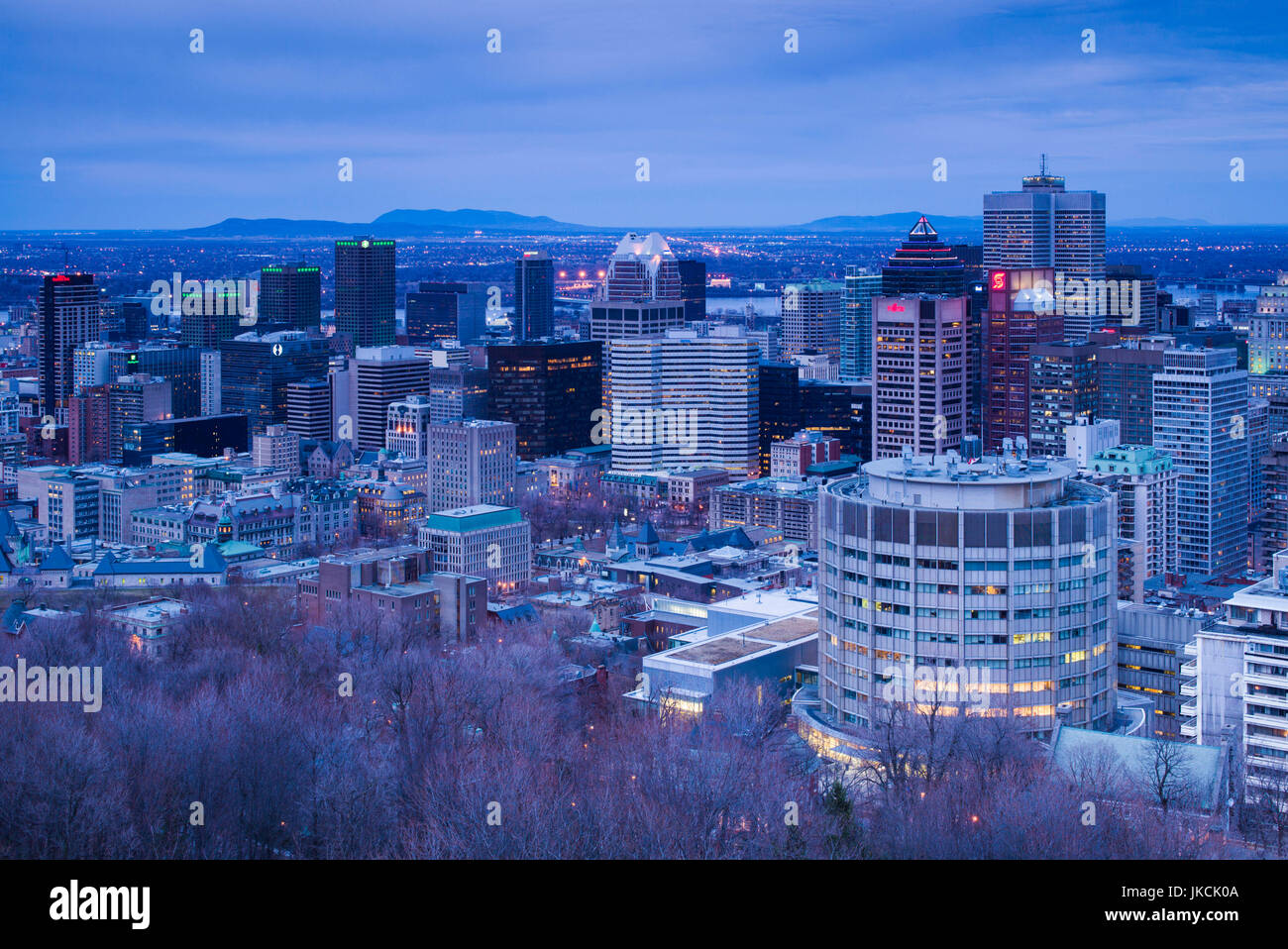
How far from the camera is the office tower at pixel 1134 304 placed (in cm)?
6475

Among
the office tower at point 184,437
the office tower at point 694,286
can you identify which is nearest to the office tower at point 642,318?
the office tower at point 184,437

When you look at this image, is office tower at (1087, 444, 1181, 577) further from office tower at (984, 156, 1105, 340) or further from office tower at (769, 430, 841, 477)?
office tower at (984, 156, 1105, 340)

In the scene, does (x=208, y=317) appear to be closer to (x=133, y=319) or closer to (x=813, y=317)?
(x=133, y=319)

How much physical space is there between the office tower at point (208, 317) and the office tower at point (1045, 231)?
3357 cm

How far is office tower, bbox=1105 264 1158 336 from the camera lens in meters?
64.8

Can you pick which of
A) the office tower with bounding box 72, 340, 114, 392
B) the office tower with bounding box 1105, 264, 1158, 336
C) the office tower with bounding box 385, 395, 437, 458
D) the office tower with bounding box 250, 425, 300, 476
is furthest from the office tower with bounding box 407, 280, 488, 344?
the office tower with bounding box 1105, 264, 1158, 336

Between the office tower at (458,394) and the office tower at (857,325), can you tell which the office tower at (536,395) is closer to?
the office tower at (458,394)

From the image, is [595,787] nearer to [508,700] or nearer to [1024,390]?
[508,700]

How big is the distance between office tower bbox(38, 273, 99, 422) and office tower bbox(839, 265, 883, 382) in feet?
99.9

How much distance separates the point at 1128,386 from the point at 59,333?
38.0 metres

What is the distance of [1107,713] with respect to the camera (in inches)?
694
